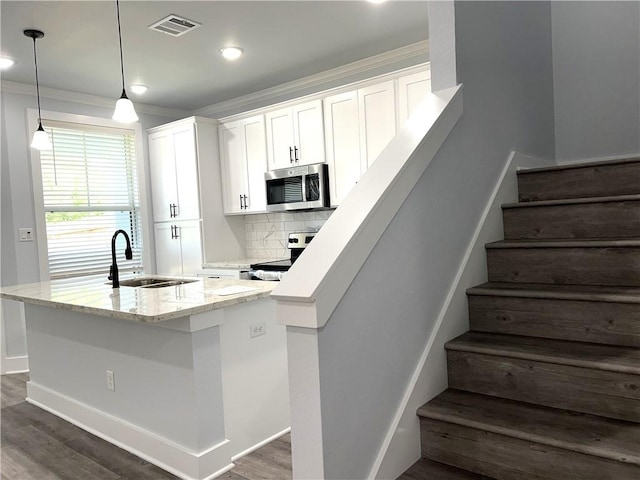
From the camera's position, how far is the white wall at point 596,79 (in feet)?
9.69

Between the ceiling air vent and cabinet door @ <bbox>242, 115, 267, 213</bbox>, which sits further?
cabinet door @ <bbox>242, 115, 267, 213</bbox>

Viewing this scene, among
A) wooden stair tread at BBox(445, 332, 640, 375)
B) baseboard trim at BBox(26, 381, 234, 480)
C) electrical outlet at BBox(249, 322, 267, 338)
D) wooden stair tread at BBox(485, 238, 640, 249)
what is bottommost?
baseboard trim at BBox(26, 381, 234, 480)

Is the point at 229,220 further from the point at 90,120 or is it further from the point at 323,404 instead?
the point at 323,404

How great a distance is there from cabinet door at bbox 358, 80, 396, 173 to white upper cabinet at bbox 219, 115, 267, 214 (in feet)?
3.87

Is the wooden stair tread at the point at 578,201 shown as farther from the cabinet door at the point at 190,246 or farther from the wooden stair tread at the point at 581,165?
the cabinet door at the point at 190,246

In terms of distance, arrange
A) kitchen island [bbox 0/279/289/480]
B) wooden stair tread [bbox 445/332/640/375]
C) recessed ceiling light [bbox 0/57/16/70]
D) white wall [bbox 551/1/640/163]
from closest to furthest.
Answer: wooden stair tread [bbox 445/332/640/375], kitchen island [bbox 0/279/289/480], white wall [bbox 551/1/640/163], recessed ceiling light [bbox 0/57/16/70]

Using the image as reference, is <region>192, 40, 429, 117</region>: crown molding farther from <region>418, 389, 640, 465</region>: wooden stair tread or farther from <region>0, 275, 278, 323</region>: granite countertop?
<region>418, 389, 640, 465</region>: wooden stair tread

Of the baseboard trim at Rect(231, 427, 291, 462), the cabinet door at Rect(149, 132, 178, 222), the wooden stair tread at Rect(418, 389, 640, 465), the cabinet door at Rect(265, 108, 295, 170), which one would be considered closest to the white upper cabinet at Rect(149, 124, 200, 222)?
the cabinet door at Rect(149, 132, 178, 222)

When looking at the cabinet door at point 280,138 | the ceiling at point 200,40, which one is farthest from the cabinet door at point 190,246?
the ceiling at point 200,40

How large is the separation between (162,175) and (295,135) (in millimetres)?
1815

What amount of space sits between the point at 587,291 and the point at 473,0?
53.3 inches

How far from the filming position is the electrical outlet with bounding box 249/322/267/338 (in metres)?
2.70

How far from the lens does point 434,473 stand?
1.60 meters

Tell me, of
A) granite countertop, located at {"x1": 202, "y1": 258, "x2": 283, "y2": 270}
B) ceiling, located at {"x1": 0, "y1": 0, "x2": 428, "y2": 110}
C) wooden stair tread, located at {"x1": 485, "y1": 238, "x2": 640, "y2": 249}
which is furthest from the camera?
granite countertop, located at {"x1": 202, "y1": 258, "x2": 283, "y2": 270}
